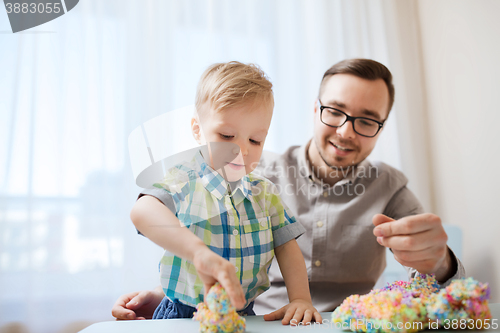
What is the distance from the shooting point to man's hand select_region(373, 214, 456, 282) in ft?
1.97

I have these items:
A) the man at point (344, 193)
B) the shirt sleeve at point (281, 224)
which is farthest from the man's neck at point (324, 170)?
the shirt sleeve at point (281, 224)

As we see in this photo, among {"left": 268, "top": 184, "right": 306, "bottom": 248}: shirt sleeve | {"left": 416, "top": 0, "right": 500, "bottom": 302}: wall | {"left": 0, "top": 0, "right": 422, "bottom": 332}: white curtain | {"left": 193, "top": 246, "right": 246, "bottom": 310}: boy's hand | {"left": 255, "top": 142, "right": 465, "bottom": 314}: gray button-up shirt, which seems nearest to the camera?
{"left": 193, "top": 246, "right": 246, "bottom": 310}: boy's hand

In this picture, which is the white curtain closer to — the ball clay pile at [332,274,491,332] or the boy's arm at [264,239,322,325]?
the boy's arm at [264,239,322,325]

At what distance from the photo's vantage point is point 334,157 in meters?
1.16

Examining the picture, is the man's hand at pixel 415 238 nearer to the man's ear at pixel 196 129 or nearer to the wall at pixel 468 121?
the man's ear at pixel 196 129

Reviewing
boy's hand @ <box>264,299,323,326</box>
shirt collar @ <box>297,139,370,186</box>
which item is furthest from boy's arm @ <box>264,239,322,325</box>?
shirt collar @ <box>297,139,370,186</box>

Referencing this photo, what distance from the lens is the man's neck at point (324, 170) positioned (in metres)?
1.20

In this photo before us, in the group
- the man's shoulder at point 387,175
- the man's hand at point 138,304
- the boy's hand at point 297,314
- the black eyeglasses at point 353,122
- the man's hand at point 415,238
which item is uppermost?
the black eyeglasses at point 353,122

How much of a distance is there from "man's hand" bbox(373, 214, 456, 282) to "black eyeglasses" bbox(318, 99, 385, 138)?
52cm

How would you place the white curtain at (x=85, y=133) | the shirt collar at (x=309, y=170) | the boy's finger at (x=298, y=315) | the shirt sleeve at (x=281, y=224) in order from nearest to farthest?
the boy's finger at (x=298, y=315)
the shirt sleeve at (x=281, y=224)
the shirt collar at (x=309, y=170)
the white curtain at (x=85, y=133)

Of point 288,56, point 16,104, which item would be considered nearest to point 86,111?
point 16,104

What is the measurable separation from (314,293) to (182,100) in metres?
1.10

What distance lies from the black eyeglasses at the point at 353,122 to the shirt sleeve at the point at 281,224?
482 mm

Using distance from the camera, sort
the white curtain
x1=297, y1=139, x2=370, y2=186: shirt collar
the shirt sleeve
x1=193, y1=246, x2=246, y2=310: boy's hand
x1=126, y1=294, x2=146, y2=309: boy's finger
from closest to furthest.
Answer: x1=193, y1=246, x2=246, y2=310: boy's hand
the shirt sleeve
x1=126, y1=294, x2=146, y2=309: boy's finger
x1=297, y1=139, x2=370, y2=186: shirt collar
the white curtain
